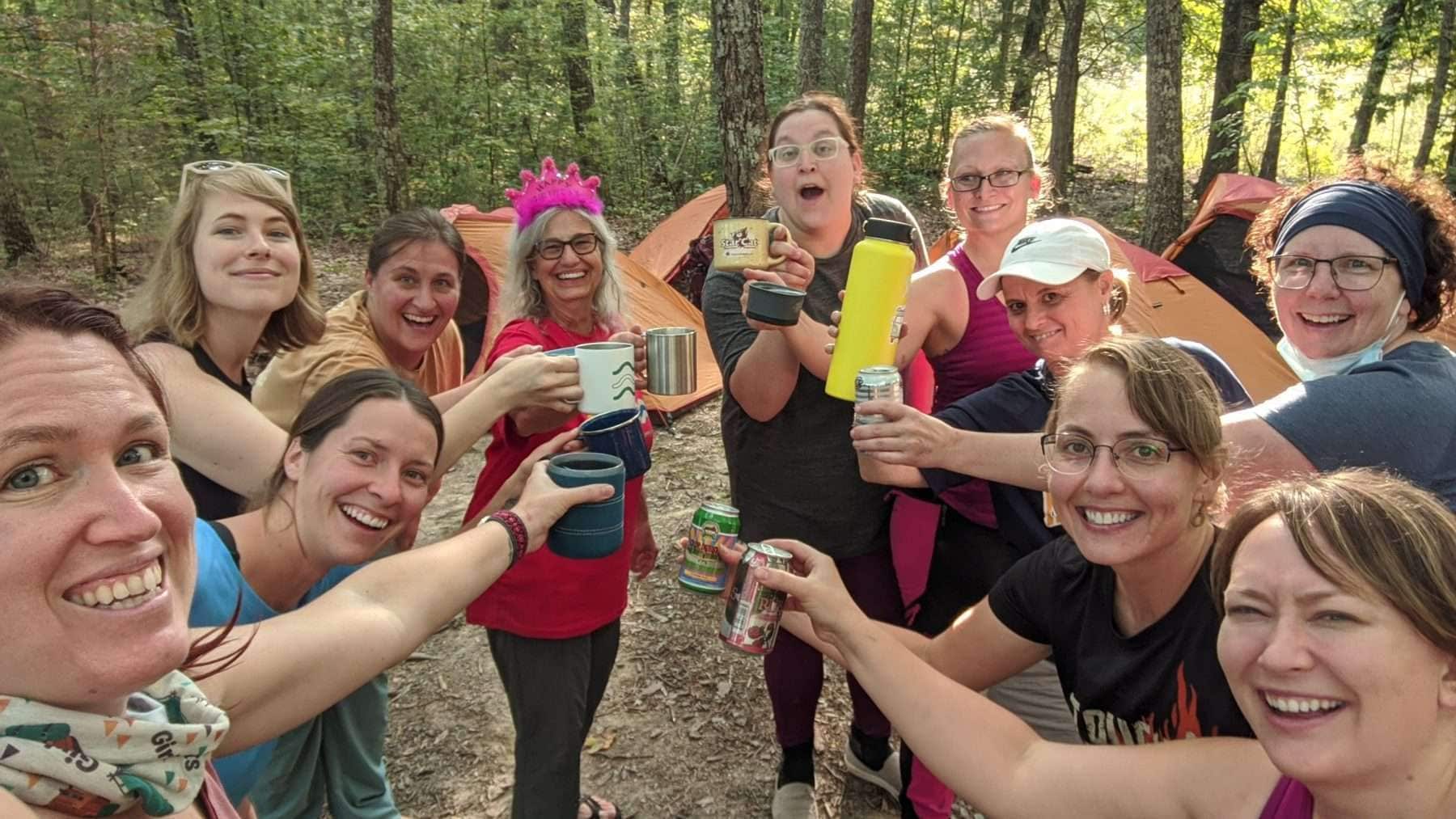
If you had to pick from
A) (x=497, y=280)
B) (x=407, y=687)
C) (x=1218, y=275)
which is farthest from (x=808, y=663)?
(x=1218, y=275)

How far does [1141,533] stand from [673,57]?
14.3 meters

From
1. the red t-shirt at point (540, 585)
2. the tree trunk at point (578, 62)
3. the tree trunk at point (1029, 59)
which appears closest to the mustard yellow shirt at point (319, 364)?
the red t-shirt at point (540, 585)

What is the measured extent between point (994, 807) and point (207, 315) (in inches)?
88.7

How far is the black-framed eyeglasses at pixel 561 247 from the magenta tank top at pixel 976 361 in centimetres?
113

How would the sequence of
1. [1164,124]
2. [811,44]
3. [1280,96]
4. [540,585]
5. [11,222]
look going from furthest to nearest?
[1280,96], [811,44], [11,222], [1164,124], [540,585]

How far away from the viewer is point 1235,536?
1.31m

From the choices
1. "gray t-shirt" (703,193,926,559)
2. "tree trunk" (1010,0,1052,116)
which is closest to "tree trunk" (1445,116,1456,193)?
"tree trunk" (1010,0,1052,116)

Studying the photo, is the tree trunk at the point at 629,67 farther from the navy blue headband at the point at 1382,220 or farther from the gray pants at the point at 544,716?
the navy blue headband at the point at 1382,220

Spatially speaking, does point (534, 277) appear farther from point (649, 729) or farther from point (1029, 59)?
point (1029, 59)

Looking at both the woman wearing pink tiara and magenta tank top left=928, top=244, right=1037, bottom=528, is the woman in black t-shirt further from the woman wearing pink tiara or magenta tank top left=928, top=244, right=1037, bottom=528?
the woman wearing pink tiara

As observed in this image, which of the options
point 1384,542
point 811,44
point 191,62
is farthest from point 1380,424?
point 191,62

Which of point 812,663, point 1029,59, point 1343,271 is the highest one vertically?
point 1029,59

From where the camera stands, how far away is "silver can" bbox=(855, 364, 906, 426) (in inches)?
80.7

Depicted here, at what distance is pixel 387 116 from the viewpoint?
9969 millimetres
